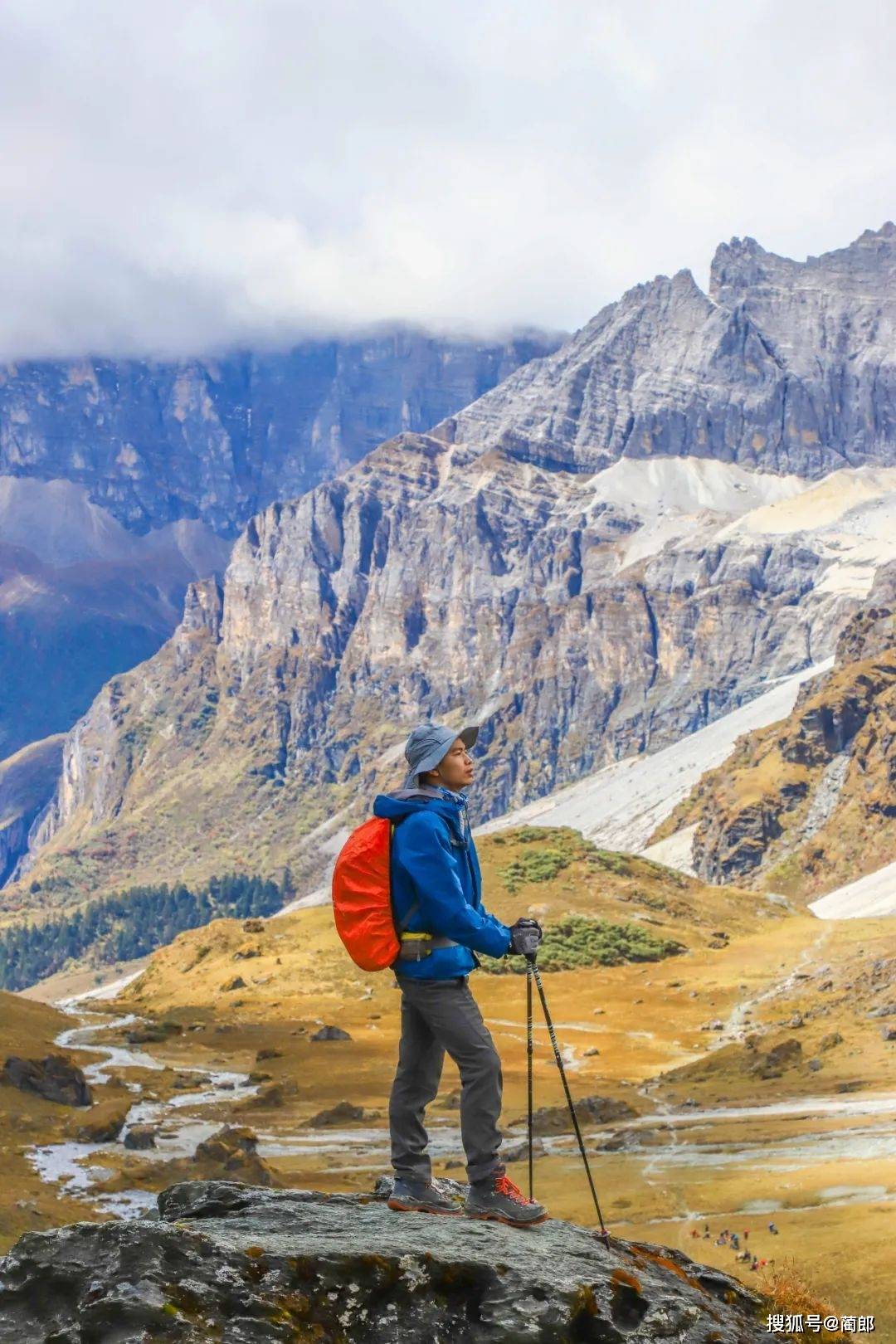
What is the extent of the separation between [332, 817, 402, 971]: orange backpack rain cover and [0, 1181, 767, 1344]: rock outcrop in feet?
6.70

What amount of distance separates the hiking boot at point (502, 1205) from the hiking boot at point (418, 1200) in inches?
8.1

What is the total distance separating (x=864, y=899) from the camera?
121 metres

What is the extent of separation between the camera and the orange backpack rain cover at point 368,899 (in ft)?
36.1

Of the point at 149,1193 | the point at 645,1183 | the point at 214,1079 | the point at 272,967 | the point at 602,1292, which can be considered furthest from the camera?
the point at 272,967

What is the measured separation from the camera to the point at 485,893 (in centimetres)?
9050

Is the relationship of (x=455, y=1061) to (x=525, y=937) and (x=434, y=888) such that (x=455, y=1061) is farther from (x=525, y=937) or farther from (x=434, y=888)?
(x=434, y=888)

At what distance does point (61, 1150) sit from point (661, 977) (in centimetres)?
4644

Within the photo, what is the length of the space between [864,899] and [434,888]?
11824cm

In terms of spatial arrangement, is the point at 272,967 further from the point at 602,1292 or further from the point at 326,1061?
the point at 602,1292

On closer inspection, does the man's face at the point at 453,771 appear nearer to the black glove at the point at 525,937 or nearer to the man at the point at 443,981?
the man at the point at 443,981

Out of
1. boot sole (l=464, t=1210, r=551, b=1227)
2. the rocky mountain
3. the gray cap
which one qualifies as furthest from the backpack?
the rocky mountain

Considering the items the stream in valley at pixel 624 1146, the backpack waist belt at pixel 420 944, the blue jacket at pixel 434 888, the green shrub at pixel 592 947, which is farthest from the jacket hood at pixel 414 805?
the green shrub at pixel 592 947

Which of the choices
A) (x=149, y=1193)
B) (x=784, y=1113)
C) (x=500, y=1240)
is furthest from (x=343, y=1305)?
(x=784, y=1113)

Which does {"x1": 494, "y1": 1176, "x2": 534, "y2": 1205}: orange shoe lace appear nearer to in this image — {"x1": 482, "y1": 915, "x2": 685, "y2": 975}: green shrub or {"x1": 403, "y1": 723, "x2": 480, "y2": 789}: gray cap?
{"x1": 403, "y1": 723, "x2": 480, "y2": 789}: gray cap
